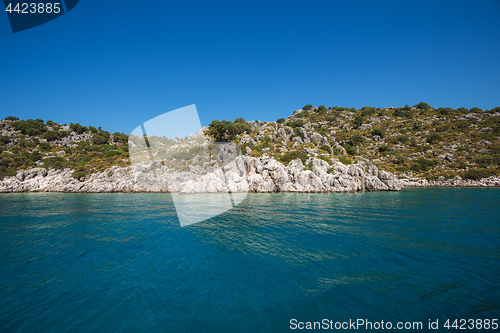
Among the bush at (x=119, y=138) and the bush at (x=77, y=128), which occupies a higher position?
the bush at (x=77, y=128)

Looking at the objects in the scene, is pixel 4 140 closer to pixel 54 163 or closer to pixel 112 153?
pixel 54 163

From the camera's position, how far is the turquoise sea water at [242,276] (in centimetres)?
680

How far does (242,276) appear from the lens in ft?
31.7

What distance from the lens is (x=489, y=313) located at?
6801mm

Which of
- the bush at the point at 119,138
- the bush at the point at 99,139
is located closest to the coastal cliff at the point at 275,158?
the bush at the point at 99,139

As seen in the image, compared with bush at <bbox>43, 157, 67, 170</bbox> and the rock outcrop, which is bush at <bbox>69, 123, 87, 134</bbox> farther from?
the rock outcrop

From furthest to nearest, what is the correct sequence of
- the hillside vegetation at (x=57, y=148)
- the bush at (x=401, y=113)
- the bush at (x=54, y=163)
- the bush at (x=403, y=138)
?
the bush at (x=401, y=113) → the bush at (x=403, y=138) → the hillside vegetation at (x=57, y=148) → the bush at (x=54, y=163)

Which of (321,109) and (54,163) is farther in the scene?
(321,109)

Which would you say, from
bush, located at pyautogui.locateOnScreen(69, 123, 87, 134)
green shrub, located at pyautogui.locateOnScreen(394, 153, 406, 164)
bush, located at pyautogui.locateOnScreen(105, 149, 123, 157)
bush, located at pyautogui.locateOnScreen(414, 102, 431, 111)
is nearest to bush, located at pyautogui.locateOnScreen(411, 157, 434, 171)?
green shrub, located at pyautogui.locateOnScreen(394, 153, 406, 164)

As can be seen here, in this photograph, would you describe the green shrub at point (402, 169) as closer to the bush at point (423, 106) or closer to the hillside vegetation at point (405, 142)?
the hillside vegetation at point (405, 142)

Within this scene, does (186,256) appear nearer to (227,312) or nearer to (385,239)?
(227,312)

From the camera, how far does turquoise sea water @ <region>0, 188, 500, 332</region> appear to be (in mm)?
6801

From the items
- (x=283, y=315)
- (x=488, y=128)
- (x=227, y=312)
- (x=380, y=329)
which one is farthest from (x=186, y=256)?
(x=488, y=128)

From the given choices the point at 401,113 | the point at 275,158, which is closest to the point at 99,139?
the point at 275,158
